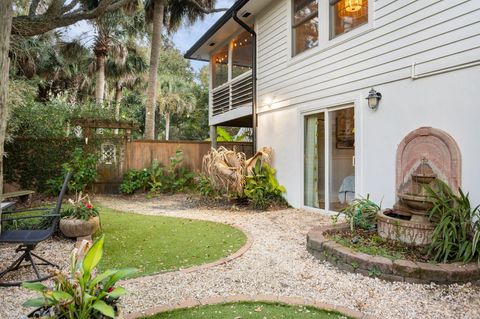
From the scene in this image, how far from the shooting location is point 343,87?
6141mm

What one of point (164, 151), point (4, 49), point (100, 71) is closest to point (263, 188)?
point (164, 151)

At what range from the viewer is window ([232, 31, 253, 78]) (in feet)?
35.3

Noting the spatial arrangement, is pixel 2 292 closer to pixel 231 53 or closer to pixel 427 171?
pixel 427 171

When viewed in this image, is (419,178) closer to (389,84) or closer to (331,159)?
(389,84)

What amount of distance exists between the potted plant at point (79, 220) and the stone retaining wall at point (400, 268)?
3.51 m

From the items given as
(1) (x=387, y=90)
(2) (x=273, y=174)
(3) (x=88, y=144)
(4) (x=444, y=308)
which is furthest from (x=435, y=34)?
(3) (x=88, y=144)

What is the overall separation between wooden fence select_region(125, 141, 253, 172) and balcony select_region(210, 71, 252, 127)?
41.1 inches

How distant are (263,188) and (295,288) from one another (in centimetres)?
457

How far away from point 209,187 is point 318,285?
5347mm

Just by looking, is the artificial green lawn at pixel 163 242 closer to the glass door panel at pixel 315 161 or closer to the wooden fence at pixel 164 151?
the glass door panel at pixel 315 161

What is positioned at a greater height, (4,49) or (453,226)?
(4,49)

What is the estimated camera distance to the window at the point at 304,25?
7.07 meters

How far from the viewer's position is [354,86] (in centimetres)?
590

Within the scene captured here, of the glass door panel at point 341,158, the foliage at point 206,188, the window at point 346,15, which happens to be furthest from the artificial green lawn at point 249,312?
the foliage at point 206,188
